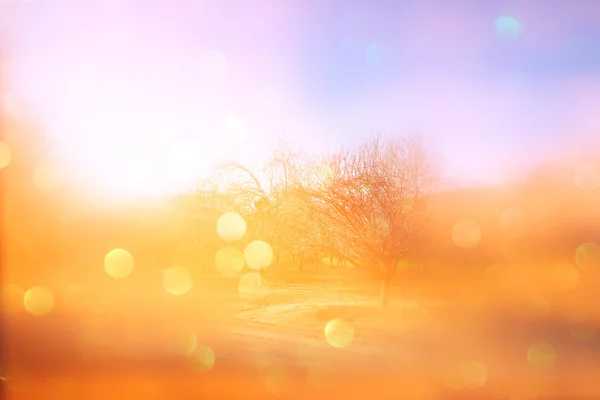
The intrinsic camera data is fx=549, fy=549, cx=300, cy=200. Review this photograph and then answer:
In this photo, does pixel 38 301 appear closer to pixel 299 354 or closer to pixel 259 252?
pixel 259 252

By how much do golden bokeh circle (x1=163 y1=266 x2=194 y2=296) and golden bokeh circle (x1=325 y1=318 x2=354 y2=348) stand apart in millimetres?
18428

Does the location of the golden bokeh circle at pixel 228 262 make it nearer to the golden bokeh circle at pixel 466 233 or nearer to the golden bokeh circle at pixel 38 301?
the golden bokeh circle at pixel 38 301

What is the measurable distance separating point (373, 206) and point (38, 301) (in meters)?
16.8

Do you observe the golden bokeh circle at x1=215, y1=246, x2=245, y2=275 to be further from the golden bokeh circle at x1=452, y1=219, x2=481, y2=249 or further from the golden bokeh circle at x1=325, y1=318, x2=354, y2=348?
the golden bokeh circle at x1=325, y1=318, x2=354, y2=348

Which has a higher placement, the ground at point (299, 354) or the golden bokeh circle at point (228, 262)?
the golden bokeh circle at point (228, 262)

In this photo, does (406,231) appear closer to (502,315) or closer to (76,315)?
(502,315)

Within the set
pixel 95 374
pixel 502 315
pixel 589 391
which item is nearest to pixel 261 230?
pixel 502 315

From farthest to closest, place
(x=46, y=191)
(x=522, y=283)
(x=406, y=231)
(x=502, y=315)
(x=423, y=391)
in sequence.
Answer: (x=522, y=283) → (x=46, y=191) → (x=502, y=315) → (x=406, y=231) → (x=423, y=391)

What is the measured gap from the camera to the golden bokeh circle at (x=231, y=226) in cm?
2627

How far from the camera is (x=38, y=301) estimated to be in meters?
25.4

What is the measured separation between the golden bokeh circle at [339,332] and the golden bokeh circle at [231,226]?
31.9 ft

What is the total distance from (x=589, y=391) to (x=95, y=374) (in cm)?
883

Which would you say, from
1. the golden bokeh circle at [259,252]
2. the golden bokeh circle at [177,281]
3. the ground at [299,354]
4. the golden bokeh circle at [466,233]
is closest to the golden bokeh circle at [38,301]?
the ground at [299,354]

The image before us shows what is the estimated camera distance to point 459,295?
27562 mm
